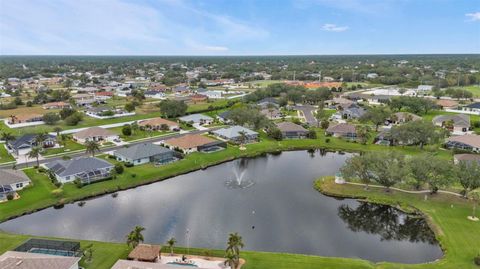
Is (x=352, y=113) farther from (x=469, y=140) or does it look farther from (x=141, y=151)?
(x=141, y=151)

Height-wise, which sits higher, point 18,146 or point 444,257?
point 18,146

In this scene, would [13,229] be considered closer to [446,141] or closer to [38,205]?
[38,205]

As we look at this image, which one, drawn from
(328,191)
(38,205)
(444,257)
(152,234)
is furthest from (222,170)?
(444,257)

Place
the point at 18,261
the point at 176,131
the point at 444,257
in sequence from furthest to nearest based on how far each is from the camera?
the point at 176,131, the point at 444,257, the point at 18,261

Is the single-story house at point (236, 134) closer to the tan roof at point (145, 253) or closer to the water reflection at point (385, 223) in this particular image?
the water reflection at point (385, 223)

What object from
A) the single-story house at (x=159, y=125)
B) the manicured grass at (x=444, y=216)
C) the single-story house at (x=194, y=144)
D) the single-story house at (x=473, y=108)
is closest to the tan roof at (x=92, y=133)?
the single-story house at (x=159, y=125)
